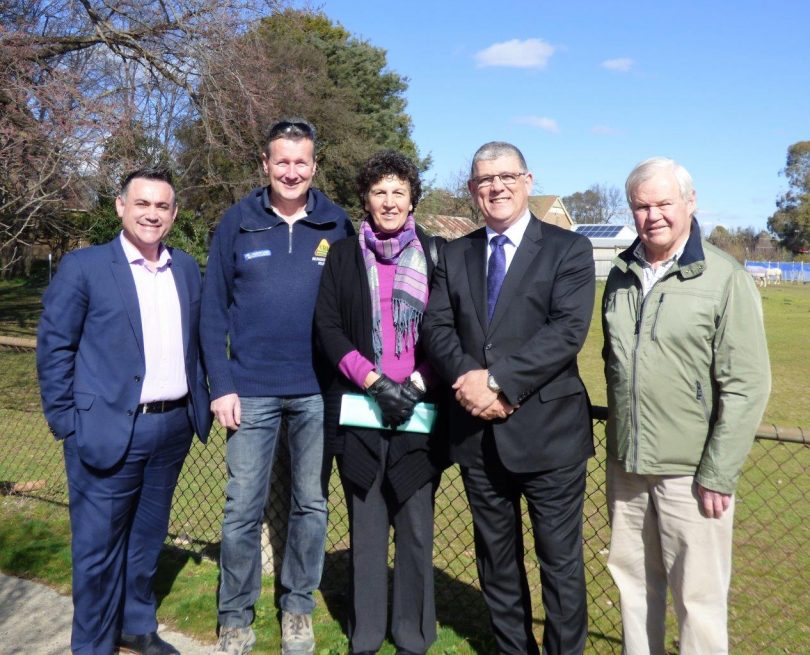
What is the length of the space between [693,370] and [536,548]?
95 centimetres

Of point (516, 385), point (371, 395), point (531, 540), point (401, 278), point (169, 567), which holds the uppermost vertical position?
point (401, 278)

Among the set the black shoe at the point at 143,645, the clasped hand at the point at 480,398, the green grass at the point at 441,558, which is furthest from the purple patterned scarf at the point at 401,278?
the black shoe at the point at 143,645

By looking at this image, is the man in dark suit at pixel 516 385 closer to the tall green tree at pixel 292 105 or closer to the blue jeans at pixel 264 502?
the blue jeans at pixel 264 502

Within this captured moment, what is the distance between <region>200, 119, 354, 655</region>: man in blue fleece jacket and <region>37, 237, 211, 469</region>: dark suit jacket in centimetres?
35

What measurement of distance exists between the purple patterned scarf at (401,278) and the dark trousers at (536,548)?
0.65m

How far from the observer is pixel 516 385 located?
2871 mm

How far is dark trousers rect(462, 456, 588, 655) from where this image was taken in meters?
3.00

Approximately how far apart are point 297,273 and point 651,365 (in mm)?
1578

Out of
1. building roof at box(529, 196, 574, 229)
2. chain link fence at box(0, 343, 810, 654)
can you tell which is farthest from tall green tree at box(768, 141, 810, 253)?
chain link fence at box(0, 343, 810, 654)

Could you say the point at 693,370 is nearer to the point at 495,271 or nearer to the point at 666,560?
the point at 666,560

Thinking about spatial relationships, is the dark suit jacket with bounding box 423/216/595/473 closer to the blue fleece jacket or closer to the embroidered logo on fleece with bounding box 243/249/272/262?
the blue fleece jacket

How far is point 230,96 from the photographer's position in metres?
13.7

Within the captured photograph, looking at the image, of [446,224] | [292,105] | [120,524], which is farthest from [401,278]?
[446,224]

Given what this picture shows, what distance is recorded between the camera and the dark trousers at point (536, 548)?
9.84 feet
